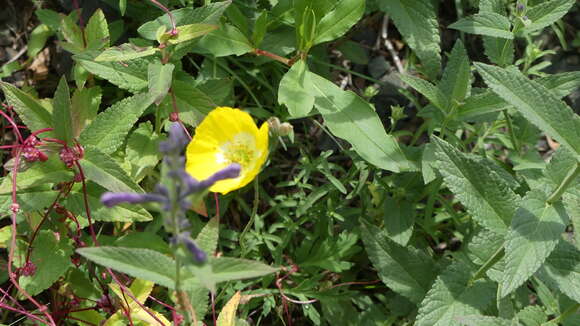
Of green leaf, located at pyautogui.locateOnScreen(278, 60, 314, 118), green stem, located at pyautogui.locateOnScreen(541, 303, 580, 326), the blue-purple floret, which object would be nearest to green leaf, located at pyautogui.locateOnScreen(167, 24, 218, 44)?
green leaf, located at pyautogui.locateOnScreen(278, 60, 314, 118)

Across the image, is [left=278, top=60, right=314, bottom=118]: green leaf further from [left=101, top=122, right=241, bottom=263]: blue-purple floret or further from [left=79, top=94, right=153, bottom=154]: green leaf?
[left=101, top=122, right=241, bottom=263]: blue-purple floret

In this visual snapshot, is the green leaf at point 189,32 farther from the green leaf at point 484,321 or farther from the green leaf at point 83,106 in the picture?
the green leaf at point 484,321

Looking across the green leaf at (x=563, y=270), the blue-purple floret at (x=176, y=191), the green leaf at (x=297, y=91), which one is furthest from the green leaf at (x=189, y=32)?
the green leaf at (x=563, y=270)

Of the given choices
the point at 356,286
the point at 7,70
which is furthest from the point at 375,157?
the point at 7,70

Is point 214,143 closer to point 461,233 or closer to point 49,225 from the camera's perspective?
point 49,225

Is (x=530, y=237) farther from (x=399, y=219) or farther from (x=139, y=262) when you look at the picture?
(x=139, y=262)

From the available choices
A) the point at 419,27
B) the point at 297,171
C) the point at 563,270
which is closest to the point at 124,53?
the point at 297,171
